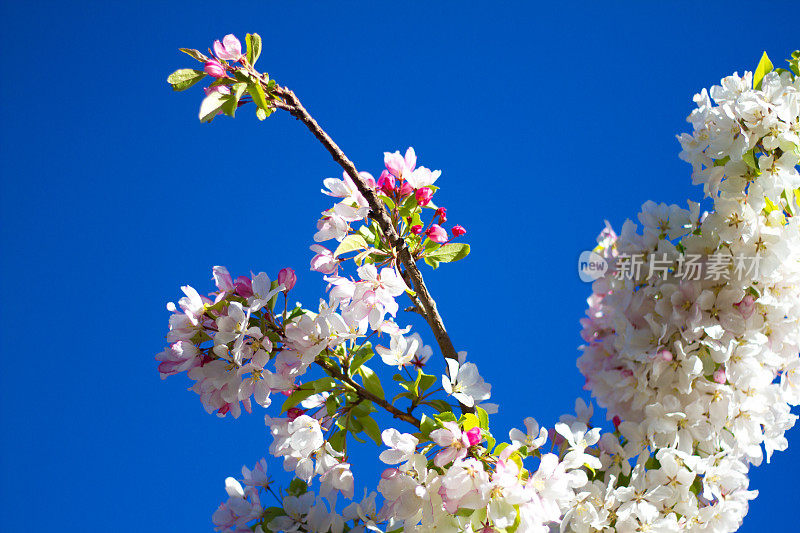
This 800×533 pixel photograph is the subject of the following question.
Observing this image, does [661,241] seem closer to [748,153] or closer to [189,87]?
[748,153]

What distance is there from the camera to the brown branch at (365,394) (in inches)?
54.1

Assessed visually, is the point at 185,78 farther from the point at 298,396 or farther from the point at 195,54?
the point at 298,396

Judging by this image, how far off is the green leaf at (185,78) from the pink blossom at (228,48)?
0.17ft

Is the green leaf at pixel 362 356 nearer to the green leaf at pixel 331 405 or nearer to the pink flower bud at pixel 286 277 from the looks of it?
the green leaf at pixel 331 405

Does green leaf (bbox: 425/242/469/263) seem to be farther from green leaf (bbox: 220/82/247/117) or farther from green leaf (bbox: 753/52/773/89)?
green leaf (bbox: 753/52/773/89)

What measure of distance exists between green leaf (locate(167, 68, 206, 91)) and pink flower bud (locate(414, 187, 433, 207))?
1.54 feet

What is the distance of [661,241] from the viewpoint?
145cm

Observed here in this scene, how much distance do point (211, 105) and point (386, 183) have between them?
378 millimetres

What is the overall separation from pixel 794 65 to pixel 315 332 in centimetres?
122

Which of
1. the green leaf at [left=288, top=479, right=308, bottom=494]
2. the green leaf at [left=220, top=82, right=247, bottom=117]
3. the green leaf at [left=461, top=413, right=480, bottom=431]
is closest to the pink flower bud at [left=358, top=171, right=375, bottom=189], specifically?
the green leaf at [left=220, top=82, right=247, bottom=117]

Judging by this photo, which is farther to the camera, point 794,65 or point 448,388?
point 794,65

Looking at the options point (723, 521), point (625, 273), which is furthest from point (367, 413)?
point (723, 521)

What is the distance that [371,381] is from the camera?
4.53 ft

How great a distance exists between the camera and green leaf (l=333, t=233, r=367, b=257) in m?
1.36
